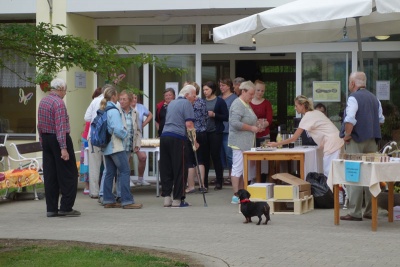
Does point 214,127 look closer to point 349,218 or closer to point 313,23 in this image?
point 313,23

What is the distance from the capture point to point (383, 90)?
18.8 meters

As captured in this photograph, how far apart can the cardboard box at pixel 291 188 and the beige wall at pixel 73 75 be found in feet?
20.3

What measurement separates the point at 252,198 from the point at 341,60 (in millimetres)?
6148

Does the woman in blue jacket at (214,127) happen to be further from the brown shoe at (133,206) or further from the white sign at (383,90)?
the white sign at (383,90)

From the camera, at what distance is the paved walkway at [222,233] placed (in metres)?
9.69

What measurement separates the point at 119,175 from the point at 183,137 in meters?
1.13

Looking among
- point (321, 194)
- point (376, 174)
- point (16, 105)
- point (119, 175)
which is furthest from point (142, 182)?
point (376, 174)

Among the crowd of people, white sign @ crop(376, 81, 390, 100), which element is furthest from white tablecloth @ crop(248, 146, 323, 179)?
white sign @ crop(376, 81, 390, 100)

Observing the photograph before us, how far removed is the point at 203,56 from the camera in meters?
19.7

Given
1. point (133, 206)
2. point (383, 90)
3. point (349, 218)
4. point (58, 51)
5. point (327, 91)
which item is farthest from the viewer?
point (327, 91)

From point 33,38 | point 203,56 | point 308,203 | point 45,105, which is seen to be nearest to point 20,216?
point 45,105

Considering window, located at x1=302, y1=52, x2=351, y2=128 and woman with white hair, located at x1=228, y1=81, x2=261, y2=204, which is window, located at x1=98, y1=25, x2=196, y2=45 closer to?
window, located at x1=302, y1=52, x2=351, y2=128

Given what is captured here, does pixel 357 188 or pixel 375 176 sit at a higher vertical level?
pixel 375 176

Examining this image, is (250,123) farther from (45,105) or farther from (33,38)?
(33,38)
